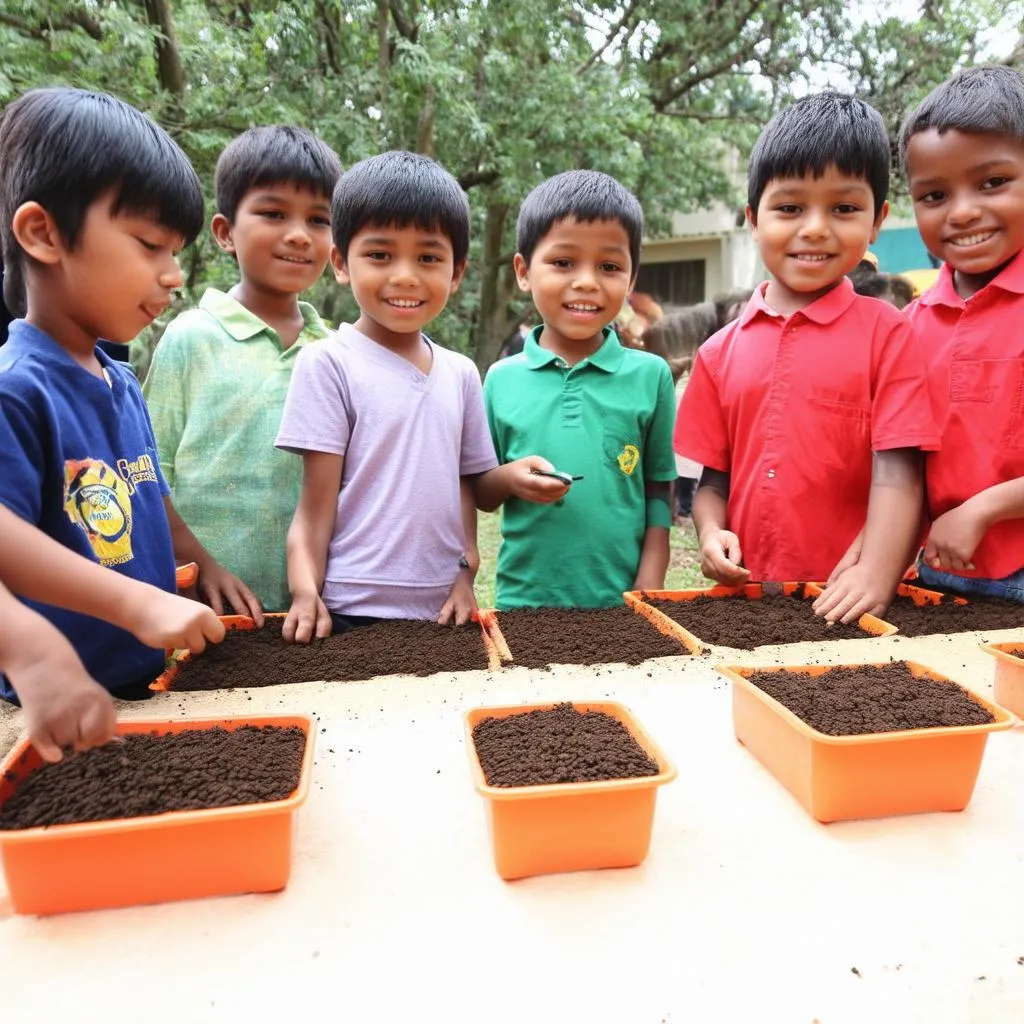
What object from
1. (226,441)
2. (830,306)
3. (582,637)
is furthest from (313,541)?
(830,306)

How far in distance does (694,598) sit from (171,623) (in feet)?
4.22

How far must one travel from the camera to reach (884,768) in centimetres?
107

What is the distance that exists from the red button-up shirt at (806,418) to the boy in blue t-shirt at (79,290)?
134 centimetres

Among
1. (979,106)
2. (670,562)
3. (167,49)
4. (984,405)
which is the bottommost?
(670,562)

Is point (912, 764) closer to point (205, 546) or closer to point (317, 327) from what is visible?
point (205, 546)

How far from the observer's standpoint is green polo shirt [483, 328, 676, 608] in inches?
83.7

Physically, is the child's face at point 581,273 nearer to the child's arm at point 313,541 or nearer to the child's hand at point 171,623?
the child's arm at point 313,541

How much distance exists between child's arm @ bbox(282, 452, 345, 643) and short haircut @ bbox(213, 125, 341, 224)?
2.25 ft

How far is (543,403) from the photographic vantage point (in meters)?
2.14

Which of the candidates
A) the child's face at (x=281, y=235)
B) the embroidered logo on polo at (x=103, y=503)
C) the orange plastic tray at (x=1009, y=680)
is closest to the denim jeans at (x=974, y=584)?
the orange plastic tray at (x=1009, y=680)

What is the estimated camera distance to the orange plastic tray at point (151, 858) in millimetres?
865

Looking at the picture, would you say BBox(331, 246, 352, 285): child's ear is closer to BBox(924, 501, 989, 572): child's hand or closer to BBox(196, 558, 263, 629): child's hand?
BBox(196, 558, 263, 629): child's hand

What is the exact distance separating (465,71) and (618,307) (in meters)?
5.79

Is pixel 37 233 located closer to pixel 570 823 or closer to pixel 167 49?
pixel 570 823
